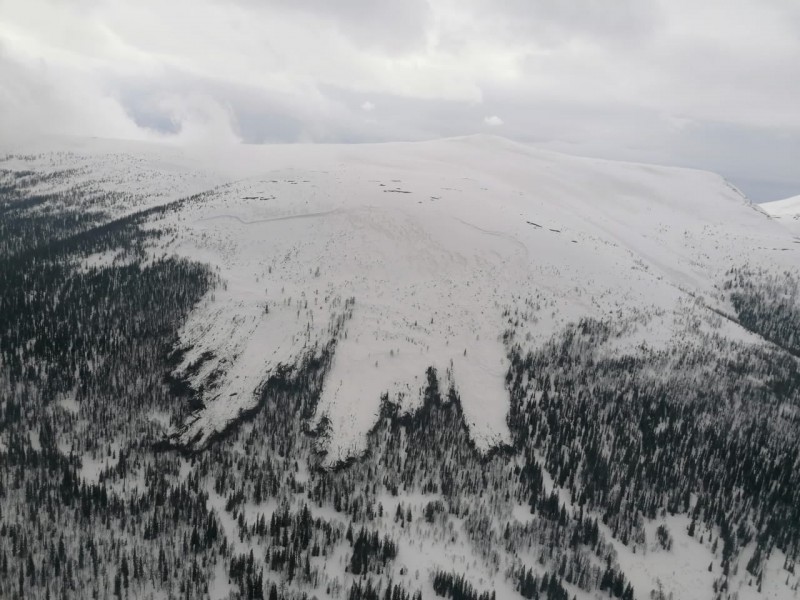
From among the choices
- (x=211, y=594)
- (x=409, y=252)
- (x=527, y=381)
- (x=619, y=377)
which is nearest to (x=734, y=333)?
(x=619, y=377)

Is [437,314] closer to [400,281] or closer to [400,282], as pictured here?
[400,282]

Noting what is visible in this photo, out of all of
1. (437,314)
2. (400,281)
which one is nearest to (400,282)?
(400,281)

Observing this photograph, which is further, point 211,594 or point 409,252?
Answer: point 409,252

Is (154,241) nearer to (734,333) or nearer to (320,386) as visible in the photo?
(320,386)

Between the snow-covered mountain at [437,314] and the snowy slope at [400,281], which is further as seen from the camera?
the snowy slope at [400,281]

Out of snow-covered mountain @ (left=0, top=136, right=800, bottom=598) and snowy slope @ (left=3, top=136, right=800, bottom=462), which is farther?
snowy slope @ (left=3, top=136, right=800, bottom=462)

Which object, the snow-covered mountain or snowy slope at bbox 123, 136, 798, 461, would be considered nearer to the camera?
the snow-covered mountain

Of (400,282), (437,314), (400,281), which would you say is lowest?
(437,314)

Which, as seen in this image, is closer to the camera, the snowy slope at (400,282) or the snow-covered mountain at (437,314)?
the snow-covered mountain at (437,314)
